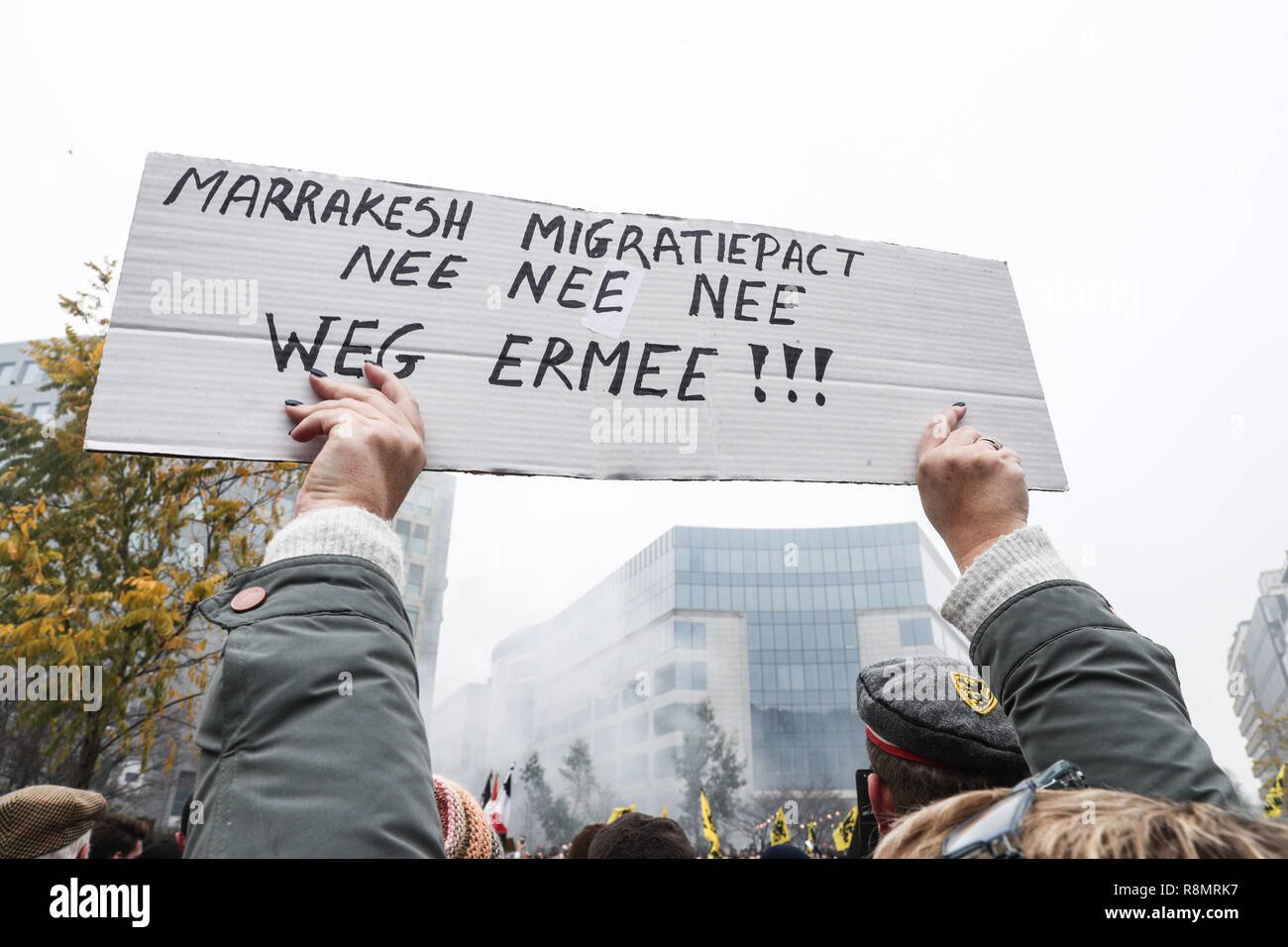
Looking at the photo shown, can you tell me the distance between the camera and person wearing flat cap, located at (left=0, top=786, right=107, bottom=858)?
255 cm

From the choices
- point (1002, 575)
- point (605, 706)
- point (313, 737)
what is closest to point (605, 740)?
point (605, 706)

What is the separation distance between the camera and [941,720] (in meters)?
1.63

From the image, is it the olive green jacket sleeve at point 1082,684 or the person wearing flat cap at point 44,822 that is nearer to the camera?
the olive green jacket sleeve at point 1082,684

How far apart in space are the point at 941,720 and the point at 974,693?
109 millimetres

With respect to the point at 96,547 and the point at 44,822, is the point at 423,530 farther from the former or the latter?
the point at 44,822

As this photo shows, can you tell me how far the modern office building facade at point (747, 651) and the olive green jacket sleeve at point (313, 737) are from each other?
2400 inches

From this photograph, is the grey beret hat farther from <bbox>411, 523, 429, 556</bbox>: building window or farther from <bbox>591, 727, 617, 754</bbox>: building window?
<bbox>591, 727, 617, 754</bbox>: building window

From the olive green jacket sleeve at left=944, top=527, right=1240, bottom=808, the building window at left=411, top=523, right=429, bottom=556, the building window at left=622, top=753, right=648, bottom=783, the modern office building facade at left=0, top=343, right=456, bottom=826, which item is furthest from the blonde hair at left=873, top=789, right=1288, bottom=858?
the building window at left=622, top=753, right=648, bottom=783

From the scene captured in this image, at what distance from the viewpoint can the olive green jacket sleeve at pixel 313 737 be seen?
0.73m

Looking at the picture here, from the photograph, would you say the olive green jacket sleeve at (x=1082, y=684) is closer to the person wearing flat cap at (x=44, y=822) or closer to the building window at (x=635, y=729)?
the person wearing flat cap at (x=44, y=822)

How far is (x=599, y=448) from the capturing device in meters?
1.83

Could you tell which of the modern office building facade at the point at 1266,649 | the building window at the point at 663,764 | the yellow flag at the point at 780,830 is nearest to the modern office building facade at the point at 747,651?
the building window at the point at 663,764
